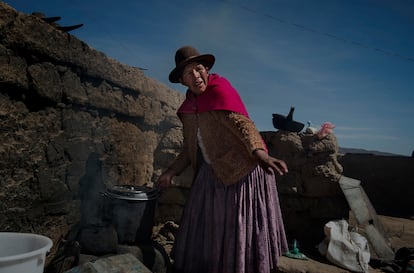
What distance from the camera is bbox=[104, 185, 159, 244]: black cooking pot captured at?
3.08m

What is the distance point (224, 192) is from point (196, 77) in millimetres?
1139

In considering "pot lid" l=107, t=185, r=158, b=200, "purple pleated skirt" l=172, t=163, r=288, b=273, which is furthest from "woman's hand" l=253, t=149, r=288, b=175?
"pot lid" l=107, t=185, r=158, b=200

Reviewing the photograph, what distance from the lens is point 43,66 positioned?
268 centimetres

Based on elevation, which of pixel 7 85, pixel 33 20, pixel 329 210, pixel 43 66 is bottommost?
pixel 329 210

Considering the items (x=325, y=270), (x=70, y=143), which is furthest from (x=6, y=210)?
(x=325, y=270)

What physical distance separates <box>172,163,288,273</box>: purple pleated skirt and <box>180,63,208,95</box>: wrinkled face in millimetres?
802

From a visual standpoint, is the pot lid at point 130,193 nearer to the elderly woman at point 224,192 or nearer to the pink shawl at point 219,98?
the elderly woman at point 224,192

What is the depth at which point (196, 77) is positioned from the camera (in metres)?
2.82

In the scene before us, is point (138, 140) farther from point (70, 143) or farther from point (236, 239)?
point (236, 239)

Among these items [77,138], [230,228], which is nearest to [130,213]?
[77,138]

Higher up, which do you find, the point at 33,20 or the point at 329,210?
the point at 33,20

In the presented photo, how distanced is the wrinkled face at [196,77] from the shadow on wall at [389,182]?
9.00 meters

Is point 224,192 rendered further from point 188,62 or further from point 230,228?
point 188,62

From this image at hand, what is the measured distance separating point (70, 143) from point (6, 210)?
89 cm
